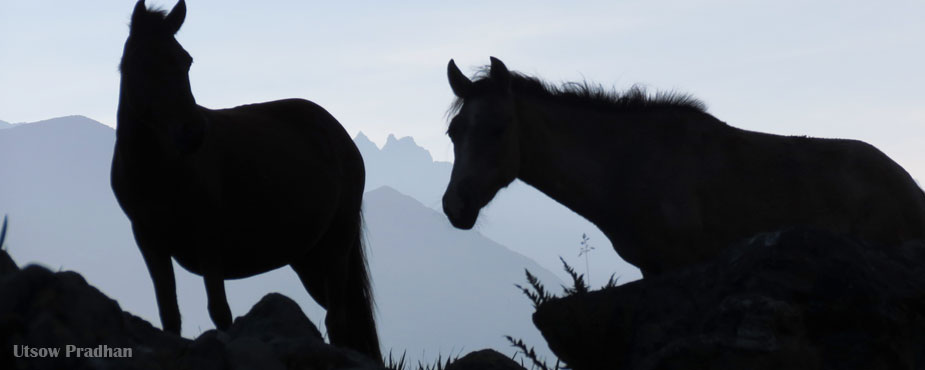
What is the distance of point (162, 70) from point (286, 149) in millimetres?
1659

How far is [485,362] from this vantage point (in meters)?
4.84

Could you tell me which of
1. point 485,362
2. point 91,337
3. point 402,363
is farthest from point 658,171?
point 91,337

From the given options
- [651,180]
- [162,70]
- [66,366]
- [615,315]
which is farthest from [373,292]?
[66,366]

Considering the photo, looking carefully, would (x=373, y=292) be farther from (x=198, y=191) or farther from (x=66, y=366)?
(x=66, y=366)

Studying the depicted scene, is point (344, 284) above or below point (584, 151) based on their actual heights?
below

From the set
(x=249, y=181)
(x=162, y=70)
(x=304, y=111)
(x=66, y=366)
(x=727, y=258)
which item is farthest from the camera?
(x=304, y=111)

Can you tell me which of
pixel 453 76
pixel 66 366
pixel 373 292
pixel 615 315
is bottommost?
pixel 66 366

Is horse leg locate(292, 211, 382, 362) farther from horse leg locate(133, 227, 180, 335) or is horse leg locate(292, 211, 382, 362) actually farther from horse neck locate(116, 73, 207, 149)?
horse neck locate(116, 73, 207, 149)

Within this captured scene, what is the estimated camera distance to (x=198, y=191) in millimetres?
5512

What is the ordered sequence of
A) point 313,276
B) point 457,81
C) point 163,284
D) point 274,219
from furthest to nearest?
point 313,276
point 457,81
point 274,219
point 163,284

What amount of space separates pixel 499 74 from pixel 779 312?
306cm

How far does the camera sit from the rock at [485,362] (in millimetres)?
4812

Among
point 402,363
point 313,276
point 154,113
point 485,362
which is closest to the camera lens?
point 485,362

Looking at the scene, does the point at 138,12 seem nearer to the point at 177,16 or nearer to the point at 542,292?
the point at 177,16
